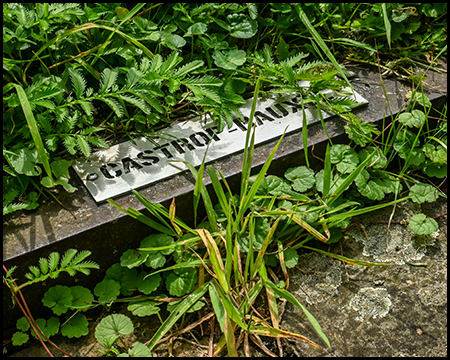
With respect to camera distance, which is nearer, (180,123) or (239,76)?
(180,123)

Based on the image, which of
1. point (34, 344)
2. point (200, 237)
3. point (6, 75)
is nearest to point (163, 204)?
point (200, 237)

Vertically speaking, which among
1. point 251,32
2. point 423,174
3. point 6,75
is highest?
point 6,75

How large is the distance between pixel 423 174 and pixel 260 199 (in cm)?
91

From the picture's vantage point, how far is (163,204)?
6.50 feet

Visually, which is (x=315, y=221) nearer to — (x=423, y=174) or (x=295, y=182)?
(x=295, y=182)

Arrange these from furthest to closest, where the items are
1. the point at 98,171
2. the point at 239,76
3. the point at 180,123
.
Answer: the point at 239,76, the point at 180,123, the point at 98,171

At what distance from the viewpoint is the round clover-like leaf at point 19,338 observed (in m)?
1.82

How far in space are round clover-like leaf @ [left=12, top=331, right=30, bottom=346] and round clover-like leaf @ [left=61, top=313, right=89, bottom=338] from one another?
128mm

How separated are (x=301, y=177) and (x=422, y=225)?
1.81ft

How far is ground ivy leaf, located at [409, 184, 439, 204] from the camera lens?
88.2 inches

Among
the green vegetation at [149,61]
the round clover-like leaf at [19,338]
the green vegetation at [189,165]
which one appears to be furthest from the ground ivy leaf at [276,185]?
Result: the round clover-like leaf at [19,338]

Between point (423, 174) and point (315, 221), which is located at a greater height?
point (315, 221)

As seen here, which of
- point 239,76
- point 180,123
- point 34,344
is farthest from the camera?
point 239,76

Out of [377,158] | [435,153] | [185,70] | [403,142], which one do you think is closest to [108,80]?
[185,70]
